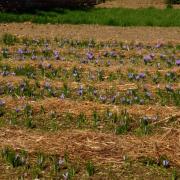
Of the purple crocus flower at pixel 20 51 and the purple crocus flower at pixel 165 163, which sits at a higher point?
the purple crocus flower at pixel 20 51

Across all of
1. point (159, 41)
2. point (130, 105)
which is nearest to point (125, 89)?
point (130, 105)

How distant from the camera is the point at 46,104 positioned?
763cm

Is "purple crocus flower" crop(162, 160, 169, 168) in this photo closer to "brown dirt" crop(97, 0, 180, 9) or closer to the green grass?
the green grass

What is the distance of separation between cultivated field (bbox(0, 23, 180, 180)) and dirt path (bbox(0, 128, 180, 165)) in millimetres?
11

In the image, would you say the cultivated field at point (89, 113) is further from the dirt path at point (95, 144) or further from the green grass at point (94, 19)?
the green grass at point (94, 19)

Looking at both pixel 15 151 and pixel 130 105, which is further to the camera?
pixel 130 105

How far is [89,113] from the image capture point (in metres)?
7.32

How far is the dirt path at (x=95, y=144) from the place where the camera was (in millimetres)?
5891

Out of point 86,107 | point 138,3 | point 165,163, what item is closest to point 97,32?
point 86,107

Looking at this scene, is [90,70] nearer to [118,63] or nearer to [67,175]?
[118,63]

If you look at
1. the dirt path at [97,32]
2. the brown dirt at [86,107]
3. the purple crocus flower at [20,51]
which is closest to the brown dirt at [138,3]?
the dirt path at [97,32]

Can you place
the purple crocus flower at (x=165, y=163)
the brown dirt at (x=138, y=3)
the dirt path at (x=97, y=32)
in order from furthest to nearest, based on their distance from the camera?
the brown dirt at (x=138, y=3) < the dirt path at (x=97, y=32) < the purple crocus flower at (x=165, y=163)

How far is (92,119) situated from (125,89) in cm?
171

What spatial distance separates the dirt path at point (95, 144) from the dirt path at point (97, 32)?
29.1ft
